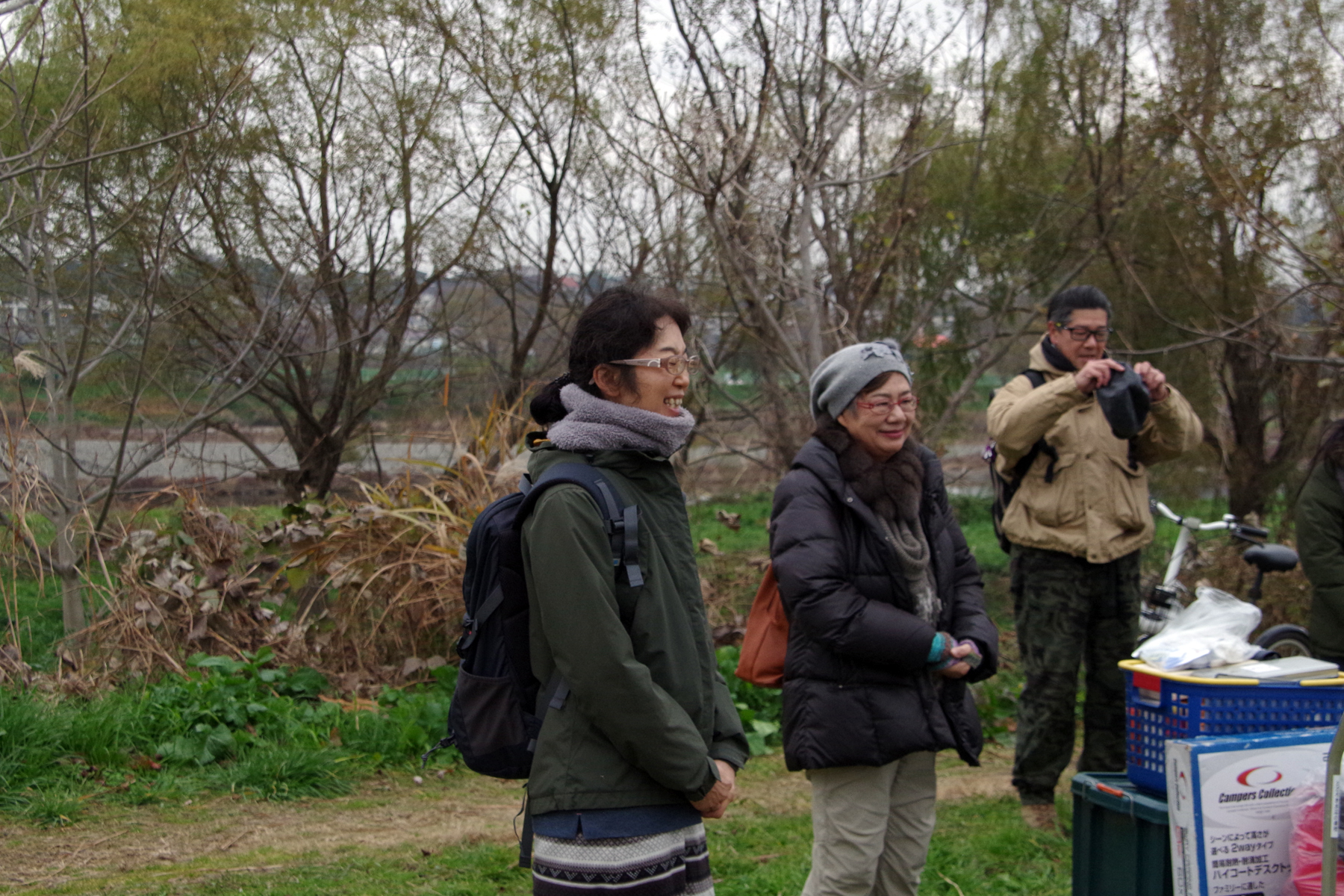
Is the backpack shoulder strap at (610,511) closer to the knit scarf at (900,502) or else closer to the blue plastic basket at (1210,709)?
the knit scarf at (900,502)

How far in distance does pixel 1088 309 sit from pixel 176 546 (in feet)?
16.3

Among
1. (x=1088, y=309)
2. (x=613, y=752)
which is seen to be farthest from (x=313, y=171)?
(x=613, y=752)

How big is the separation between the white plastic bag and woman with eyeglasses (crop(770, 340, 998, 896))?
0.47 metres

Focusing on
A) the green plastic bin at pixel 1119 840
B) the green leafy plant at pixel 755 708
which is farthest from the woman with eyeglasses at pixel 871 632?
the green leafy plant at pixel 755 708

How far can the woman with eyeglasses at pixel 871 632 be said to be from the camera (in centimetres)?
317

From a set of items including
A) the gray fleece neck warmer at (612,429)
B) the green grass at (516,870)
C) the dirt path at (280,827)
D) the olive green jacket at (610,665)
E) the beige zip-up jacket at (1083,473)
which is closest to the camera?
the olive green jacket at (610,665)

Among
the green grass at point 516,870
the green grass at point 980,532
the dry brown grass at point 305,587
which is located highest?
the dry brown grass at point 305,587

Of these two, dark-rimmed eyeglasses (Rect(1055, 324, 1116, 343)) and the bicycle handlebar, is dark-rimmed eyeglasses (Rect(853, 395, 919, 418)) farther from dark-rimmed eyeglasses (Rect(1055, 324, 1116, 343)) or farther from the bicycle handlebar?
the bicycle handlebar

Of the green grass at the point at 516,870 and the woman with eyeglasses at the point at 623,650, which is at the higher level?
the woman with eyeglasses at the point at 623,650

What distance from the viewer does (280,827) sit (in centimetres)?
464

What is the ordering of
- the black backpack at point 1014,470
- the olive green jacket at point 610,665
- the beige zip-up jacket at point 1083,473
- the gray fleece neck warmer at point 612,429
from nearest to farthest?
the olive green jacket at point 610,665 < the gray fleece neck warmer at point 612,429 < the beige zip-up jacket at point 1083,473 < the black backpack at point 1014,470

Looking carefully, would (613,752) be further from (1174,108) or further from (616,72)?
(1174,108)

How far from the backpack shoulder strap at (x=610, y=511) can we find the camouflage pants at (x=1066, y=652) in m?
2.68

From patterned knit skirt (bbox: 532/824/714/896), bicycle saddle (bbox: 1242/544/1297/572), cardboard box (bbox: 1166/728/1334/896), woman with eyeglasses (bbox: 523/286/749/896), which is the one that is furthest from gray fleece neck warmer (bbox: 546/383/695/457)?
bicycle saddle (bbox: 1242/544/1297/572)
